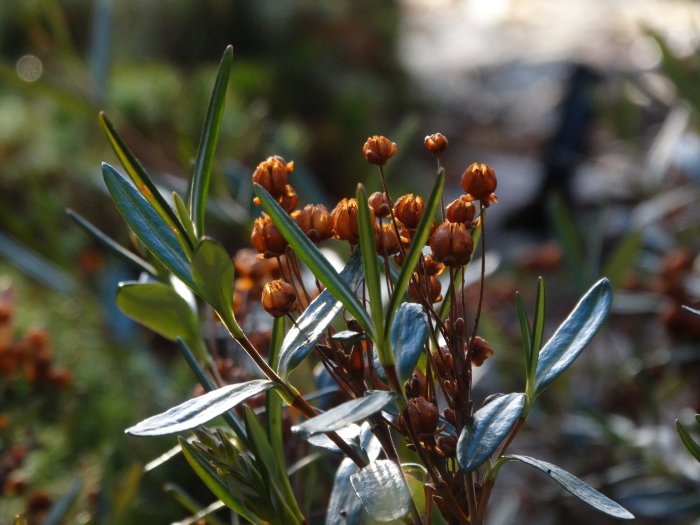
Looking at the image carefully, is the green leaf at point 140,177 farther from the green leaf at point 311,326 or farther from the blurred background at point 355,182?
the blurred background at point 355,182

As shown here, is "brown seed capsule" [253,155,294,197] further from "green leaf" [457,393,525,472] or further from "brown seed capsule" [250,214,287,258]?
"green leaf" [457,393,525,472]

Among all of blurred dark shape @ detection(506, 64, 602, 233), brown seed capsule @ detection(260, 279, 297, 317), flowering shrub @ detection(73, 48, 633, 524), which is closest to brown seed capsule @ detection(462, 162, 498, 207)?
flowering shrub @ detection(73, 48, 633, 524)

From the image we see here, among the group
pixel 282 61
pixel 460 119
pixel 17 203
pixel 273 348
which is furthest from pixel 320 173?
pixel 273 348

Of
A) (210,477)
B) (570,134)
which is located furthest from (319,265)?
(570,134)

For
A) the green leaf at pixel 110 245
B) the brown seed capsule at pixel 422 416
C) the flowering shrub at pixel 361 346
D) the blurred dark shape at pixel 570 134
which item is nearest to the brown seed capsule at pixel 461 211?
the flowering shrub at pixel 361 346

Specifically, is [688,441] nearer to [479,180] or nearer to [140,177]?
[479,180]

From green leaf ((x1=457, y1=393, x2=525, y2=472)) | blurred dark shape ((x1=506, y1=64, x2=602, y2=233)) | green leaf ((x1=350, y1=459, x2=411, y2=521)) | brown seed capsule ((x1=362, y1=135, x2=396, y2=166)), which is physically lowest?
blurred dark shape ((x1=506, y1=64, x2=602, y2=233))

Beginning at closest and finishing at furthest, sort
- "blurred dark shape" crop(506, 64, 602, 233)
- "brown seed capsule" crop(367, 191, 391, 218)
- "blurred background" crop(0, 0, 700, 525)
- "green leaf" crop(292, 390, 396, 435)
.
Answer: "green leaf" crop(292, 390, 396, 435)
"brown seed capsule" crop(367, 191, 391, 218)
"blurred background" crop(0, 0, 700, 525)
"blurred dark shape" crop(506, 64, 602, 233)

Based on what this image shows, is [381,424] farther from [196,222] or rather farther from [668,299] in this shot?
[668,299]
